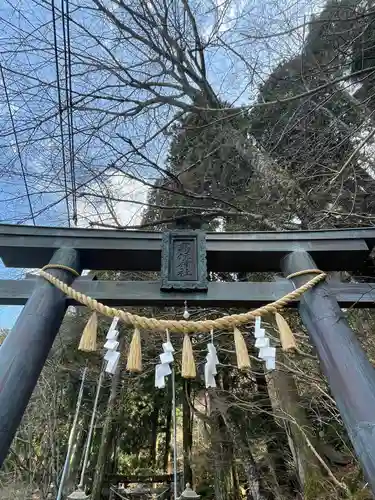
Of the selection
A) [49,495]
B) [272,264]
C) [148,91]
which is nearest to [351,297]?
[272,264]

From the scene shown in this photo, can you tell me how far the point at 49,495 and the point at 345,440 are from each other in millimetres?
3999

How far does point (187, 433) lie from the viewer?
7.55m

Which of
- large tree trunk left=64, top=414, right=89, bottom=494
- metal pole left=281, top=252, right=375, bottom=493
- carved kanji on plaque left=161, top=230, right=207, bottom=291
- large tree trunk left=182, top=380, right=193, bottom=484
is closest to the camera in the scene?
metal pole left=281, top=252, right=375, bottom=493

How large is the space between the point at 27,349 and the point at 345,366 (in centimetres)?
155

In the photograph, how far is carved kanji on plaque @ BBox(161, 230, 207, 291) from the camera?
2.14 metres

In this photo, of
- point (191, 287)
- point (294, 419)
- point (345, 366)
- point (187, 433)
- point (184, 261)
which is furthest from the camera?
point (187, 433)

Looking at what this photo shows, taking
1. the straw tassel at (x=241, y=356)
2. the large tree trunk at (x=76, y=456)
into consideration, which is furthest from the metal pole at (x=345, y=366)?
the large tree trunk at (x=76, y=456)

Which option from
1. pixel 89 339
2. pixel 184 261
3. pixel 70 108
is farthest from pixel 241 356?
pixel 70 108

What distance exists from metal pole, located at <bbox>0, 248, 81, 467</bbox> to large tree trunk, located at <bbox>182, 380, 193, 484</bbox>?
5335 millimetres

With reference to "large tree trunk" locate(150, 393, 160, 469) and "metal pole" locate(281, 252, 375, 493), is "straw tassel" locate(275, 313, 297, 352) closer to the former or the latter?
"metal pole" locate(281, 252, 375, 493)

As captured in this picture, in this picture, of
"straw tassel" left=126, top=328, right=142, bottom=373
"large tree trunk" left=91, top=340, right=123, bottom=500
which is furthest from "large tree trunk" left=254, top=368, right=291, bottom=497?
"straw tassel" left=126, top=328, right=142, bottom=373

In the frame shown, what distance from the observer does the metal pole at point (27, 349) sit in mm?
1563

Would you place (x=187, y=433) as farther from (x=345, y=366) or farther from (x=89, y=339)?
(x=345, y=366)

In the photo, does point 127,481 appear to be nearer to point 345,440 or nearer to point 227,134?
point 345,440
